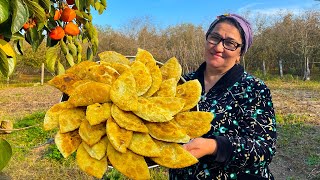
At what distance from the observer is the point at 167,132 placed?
861 mm

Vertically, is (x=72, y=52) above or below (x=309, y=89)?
above

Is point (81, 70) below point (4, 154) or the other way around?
the other way around

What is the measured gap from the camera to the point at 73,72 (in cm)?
95

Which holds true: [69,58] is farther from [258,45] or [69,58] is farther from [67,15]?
[258,45]

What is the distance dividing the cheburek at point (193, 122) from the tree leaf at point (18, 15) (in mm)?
459

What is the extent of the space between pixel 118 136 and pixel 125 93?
0.10m

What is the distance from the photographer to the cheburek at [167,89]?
92 cm

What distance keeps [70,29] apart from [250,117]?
30.0 inches

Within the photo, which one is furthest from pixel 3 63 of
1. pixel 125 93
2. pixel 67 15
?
pixel 67 15

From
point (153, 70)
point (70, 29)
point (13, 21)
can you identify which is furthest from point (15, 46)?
point (153, 70)

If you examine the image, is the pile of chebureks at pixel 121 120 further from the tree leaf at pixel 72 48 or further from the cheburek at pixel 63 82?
the tree leaf at pixel 72 48

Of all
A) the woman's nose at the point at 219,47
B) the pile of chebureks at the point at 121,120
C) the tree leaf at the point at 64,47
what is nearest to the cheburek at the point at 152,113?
the pile of chebureks at the point at 121,120

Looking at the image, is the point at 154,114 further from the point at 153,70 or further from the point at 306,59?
the point at 306,59

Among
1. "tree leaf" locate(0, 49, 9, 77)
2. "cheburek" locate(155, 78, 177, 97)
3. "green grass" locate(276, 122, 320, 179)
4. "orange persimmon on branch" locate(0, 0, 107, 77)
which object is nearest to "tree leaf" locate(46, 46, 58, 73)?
"orange persimmon on branch" locate(0, 0, 107, 77)
